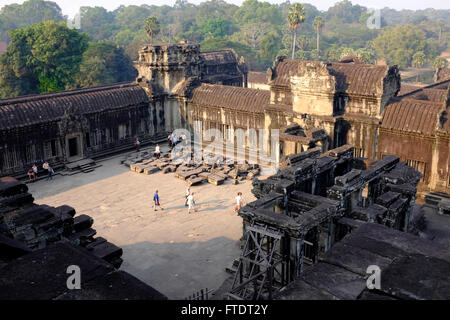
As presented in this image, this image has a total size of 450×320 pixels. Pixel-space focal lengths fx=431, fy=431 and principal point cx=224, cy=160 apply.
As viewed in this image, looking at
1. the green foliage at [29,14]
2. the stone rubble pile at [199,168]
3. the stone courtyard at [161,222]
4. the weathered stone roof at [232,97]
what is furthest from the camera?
the green foliage at [29,14]

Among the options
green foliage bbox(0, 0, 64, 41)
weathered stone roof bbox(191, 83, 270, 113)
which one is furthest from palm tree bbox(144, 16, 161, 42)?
green foliage bbox(0, 0, 64, 41)

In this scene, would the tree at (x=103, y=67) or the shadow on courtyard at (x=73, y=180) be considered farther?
the tree at (x=103, y=67)

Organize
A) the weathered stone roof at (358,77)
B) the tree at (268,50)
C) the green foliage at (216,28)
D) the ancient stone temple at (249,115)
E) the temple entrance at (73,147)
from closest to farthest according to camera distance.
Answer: the ancient stone temple at (249,115), the weathered stone roof at (358,77), the temple entrance at (73,147), the tree at (268,50), the green foliage at (216,28)

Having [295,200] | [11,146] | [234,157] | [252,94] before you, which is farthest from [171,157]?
[295,200]

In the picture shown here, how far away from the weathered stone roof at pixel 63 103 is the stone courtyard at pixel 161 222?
4.20 metres

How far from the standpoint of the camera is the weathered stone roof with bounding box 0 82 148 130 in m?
27.4

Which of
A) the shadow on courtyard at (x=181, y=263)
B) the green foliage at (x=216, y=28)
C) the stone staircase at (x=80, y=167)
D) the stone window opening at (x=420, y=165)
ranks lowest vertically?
the shadow on courtyard at (x=181, y=263)

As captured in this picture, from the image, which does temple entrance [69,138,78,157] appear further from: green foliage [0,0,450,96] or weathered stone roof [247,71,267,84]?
weathered stone roof [247,71,267,84]

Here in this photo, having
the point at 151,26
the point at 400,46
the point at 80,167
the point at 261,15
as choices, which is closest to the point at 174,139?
the point at 80,167

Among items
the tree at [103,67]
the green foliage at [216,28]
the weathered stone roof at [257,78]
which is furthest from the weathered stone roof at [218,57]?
the green foliage at [216,28]

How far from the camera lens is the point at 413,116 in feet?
80.7

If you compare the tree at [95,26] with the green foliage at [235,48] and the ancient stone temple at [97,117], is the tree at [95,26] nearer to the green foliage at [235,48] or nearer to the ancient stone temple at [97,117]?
the green foliage at [235,48]

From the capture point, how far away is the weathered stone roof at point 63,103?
89.8ft

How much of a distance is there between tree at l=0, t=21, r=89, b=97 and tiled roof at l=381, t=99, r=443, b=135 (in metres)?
42.6
